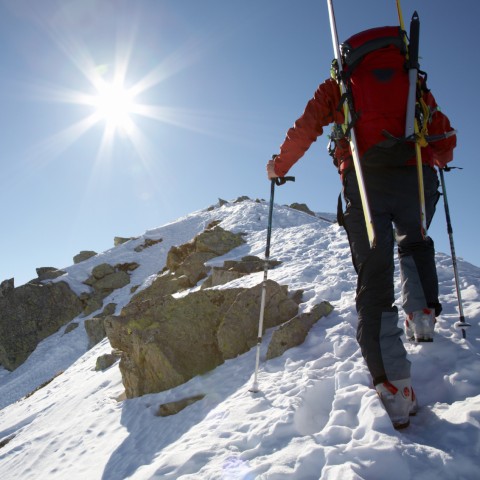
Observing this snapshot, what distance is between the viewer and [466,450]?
2.50 metres

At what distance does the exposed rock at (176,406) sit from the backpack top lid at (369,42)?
4.83 m

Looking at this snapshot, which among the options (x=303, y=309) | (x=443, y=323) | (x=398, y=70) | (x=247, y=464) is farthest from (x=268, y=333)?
(x=398, y=70)

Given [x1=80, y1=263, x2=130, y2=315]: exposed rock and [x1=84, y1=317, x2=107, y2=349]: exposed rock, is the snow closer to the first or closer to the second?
[x1=84, y1=317, x2=107, y2=349]: exposed rock

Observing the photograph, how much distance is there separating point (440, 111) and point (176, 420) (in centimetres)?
503

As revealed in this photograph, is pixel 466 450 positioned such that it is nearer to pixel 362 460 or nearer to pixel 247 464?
pixel 362 460

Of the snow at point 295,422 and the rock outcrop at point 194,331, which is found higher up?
the rock outcrop at point 194,331

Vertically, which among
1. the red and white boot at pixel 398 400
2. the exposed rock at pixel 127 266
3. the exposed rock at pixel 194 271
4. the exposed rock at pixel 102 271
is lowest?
the red and white boot at pixel 398 400

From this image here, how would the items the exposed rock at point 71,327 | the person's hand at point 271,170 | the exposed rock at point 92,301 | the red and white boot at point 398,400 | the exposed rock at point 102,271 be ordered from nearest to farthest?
the red and white boot at point 398,400 < the person's hand at point 271,170 < the exposed rock at point 71,327 < the exposed rock at point 92,301 < the exposed rock at point 102,271

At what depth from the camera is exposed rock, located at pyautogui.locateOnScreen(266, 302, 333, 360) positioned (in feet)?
17.9

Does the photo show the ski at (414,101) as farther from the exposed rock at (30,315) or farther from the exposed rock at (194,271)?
the exposed rock at (30,315)

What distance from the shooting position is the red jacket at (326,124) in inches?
141

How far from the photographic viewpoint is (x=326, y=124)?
366 cm

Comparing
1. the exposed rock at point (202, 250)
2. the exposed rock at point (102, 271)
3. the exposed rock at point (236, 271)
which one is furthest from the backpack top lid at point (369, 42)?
the exposed rock at point (102, 271)

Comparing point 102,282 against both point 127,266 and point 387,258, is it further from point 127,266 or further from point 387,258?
point 387,258
